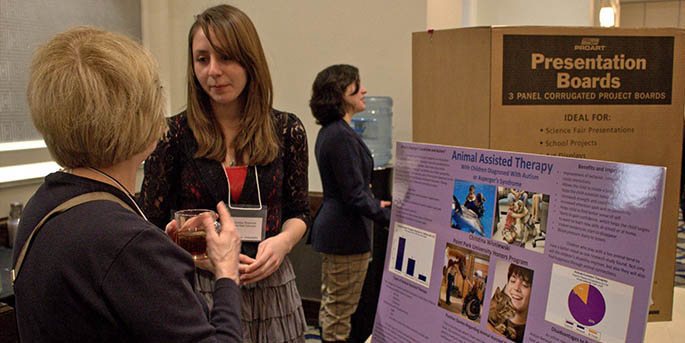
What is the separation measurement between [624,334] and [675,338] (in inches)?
24.9

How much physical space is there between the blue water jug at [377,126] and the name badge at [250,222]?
2.21m

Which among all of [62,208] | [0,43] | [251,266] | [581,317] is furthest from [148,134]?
[0,43]

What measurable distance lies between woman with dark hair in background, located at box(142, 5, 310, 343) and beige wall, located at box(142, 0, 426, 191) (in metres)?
2.12

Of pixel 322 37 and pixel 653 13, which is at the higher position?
Result: pixel 653 13

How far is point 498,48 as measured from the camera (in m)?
0.97

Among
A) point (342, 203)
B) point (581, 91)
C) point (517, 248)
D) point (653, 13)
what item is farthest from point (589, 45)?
point (653, 13)

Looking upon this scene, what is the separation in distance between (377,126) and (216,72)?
9.42 feet

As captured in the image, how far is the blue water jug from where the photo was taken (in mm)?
3793

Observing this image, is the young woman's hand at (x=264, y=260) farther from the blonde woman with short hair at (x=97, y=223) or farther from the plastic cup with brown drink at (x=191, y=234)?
the blonde woman with short hair at (x=97, y=223)

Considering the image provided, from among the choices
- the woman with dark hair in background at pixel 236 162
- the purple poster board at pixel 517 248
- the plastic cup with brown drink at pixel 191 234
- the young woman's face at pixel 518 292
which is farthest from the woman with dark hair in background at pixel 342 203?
the young woman's face at pixel 518 292

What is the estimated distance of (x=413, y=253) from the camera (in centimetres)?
100

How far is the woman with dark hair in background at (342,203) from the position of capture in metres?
2.81

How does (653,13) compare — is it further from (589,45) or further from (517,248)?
(517,248)

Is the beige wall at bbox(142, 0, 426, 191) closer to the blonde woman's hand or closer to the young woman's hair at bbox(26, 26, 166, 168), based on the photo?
the blonde woman's hand
